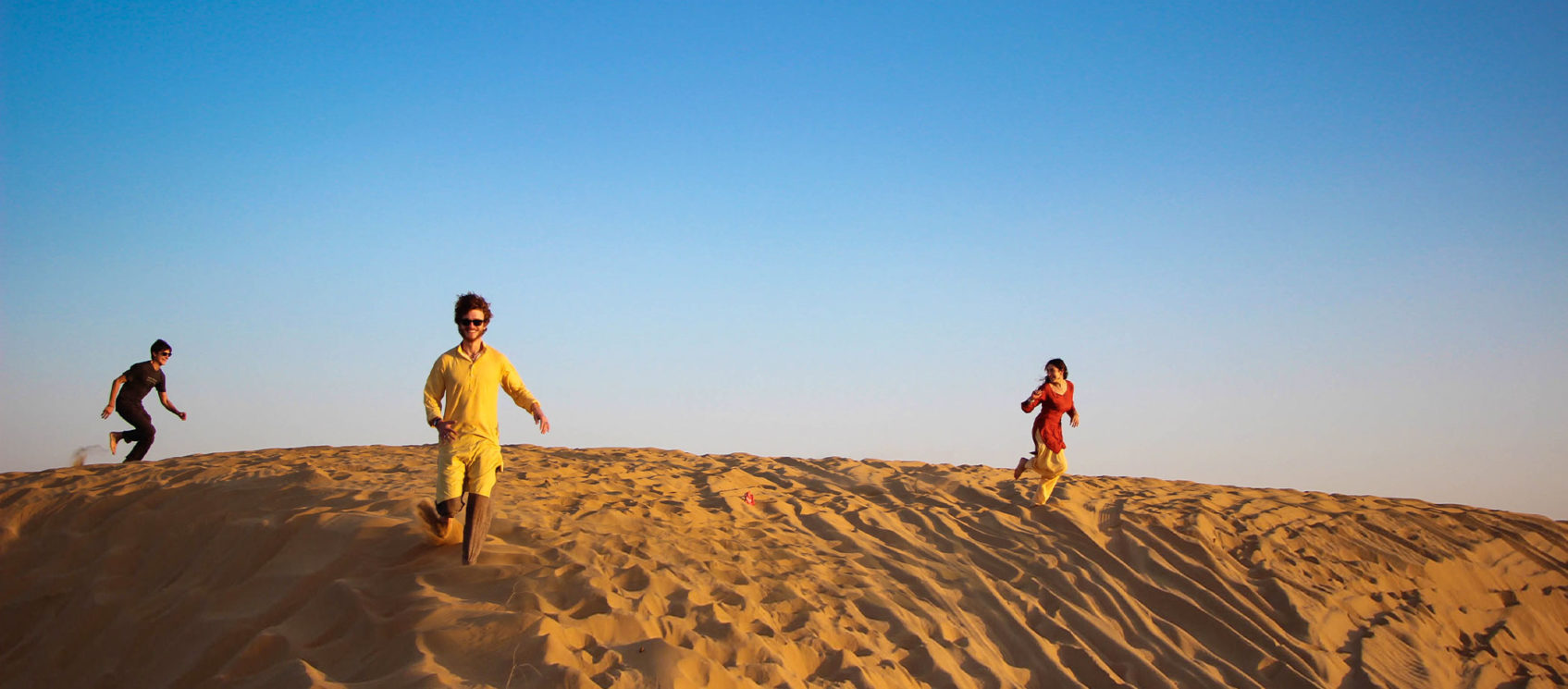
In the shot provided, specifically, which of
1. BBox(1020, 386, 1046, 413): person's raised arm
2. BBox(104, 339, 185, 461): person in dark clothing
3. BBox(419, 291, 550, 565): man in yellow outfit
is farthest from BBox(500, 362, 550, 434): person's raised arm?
BBox(104, 339, 185, 461): person in dark clothing

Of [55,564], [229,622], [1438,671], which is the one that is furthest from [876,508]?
[55,564]

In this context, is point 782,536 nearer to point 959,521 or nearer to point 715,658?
point 959,521

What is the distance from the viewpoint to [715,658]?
5090 mm

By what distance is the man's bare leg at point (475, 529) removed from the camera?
224 inches

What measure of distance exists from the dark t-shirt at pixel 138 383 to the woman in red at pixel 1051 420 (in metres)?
9.91

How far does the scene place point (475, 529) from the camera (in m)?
5.70

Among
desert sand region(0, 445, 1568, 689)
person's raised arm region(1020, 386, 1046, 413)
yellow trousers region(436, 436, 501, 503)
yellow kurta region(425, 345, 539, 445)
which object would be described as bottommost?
desert sand region(0, 445, 1568, 689)

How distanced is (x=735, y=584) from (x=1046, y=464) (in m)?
4.19

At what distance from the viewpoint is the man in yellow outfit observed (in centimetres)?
570

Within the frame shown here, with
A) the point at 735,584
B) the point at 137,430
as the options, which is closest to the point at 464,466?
the point at 735,584

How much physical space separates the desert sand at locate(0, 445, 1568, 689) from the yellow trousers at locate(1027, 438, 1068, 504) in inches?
10.3

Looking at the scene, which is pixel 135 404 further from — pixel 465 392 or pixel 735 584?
pixel 735 584

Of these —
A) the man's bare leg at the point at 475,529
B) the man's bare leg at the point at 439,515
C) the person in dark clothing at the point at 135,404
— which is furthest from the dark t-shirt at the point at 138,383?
the man's bare leg at the point at 475,529

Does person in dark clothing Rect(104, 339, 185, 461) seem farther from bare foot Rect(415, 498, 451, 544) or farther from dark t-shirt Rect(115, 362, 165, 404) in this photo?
bare foot Rect(415, 498, 451, 544)
